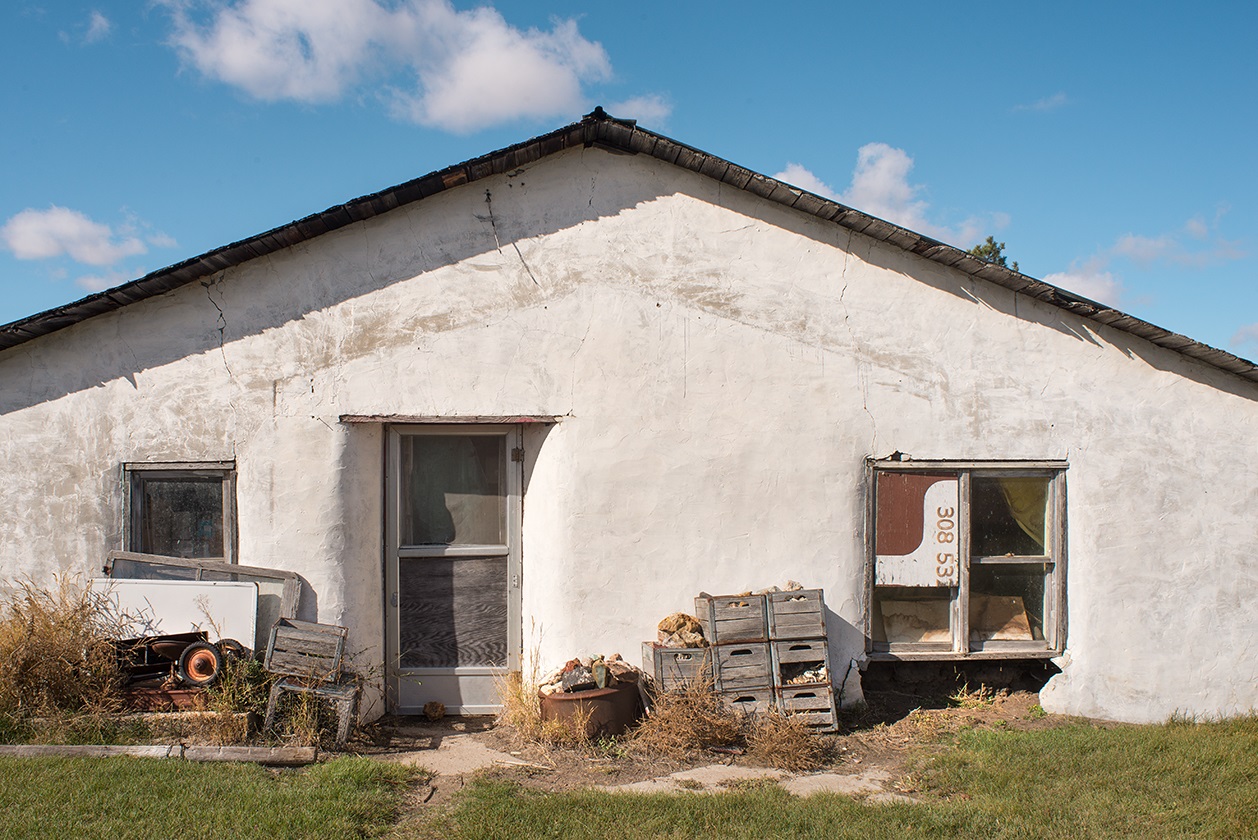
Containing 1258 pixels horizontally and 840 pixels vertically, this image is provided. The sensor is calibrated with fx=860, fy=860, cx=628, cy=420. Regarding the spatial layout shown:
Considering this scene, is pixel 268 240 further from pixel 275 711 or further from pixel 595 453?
pixel 275 711

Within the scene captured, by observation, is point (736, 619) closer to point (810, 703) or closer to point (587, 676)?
point (810, 703)

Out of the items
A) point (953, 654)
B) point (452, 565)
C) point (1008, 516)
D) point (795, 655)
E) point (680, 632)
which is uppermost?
point (1008, 516)

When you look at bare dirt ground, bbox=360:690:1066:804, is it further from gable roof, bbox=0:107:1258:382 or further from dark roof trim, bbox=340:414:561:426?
gable roof, bbox=0:107:1258:382

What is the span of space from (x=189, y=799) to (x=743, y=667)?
357cm

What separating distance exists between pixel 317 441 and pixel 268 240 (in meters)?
1.52

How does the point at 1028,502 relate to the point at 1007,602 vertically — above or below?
above

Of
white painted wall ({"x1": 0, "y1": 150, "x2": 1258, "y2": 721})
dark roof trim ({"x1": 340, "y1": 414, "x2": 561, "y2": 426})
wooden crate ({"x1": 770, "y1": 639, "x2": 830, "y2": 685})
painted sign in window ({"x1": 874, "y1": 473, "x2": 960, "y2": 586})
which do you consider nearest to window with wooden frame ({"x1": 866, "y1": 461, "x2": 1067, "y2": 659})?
painted sign in window ({"x1": 874, "y1": 473, "x2": 960, "y2": 586})

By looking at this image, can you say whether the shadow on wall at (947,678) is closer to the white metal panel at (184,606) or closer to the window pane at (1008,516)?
the window pane at (1008,516)

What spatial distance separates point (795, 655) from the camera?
6.22 meters

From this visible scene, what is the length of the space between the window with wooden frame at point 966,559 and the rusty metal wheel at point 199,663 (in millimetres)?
4795

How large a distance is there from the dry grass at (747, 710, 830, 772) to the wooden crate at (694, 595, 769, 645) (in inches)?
22.5

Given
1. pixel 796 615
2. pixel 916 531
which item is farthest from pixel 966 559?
pixel 796 615

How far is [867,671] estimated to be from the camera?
278 inches

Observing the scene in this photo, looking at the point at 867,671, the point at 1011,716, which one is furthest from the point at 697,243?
the point at 1011,716
